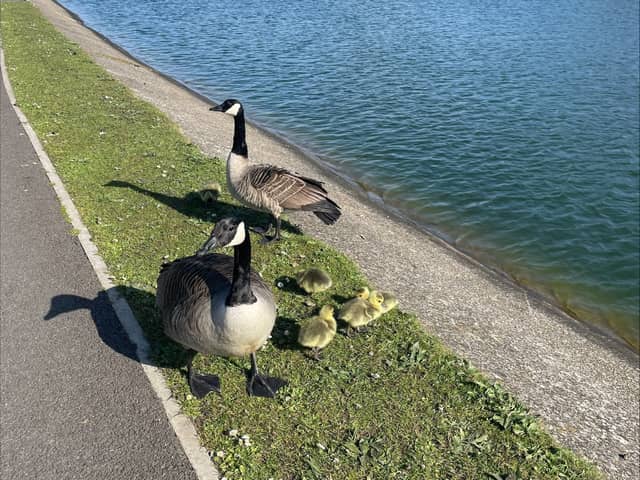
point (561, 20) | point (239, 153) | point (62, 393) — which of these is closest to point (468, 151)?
point (239, 153)

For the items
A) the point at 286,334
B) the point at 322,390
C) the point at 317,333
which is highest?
the point at 317,333

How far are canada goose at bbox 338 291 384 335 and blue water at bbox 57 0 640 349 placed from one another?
23.8ft

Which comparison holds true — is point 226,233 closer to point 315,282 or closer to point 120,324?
point 120,324

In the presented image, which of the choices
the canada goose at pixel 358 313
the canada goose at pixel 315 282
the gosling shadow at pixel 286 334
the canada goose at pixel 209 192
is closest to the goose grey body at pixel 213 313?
the gosling shadow at pixel 286 334

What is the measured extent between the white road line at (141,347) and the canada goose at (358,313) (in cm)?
259

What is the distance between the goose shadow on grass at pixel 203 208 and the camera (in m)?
11.2

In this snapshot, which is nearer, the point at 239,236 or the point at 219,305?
the point at 239,236

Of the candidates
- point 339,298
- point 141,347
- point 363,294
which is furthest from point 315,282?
point 141,347

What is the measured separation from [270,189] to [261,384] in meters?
4.19

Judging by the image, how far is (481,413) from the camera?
6844 millimetres

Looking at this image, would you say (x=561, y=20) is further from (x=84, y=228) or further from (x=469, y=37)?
(x=84, y=228)

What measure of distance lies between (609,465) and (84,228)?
9.30 metres

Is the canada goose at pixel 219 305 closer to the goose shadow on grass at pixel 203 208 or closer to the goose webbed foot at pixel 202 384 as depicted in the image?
the goose webbed foot at pixel 202 384

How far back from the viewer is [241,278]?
5.59 m
